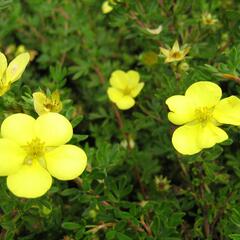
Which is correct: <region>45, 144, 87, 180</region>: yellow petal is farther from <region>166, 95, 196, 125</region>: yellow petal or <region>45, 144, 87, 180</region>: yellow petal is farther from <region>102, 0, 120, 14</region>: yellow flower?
<region>102, 0, 120, 14</region>: yellow flower

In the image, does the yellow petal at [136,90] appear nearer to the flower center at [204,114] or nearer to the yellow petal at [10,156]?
the flower center at [204,114]

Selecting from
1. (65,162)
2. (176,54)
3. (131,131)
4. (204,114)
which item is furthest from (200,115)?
(131,131)

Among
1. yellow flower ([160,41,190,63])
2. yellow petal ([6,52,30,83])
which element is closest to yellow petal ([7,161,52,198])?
yellow petal ([6,52,30,83])

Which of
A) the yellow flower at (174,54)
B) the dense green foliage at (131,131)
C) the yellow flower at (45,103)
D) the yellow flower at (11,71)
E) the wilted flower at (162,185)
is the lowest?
the wilted flower at (162,185)

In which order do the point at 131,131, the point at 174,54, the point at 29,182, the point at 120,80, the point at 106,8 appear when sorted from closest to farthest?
the point at 29,182 → the point at 174,54 → the point at 120,80 → the point at 131,131 → the point at 106,8

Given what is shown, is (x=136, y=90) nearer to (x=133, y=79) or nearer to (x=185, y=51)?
(x=133, y=79)

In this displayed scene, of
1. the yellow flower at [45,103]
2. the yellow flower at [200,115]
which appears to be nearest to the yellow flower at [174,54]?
the yellow flower at [200,115]
